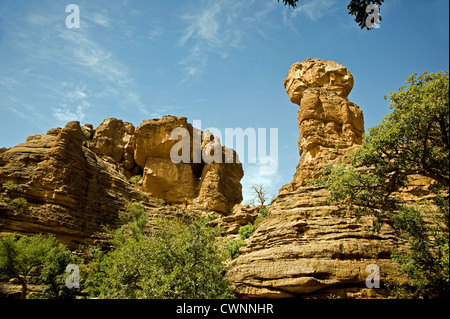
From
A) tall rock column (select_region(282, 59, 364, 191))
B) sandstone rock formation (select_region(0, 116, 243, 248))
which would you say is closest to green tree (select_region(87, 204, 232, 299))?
sandstone rock formation (select_region(0, 116, 243, 248))

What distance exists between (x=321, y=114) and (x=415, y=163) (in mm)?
22335

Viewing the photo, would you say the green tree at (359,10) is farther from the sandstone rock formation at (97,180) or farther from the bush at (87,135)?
the bush at (87,135)

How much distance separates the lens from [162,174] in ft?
162

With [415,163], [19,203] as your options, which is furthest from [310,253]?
[19,203]

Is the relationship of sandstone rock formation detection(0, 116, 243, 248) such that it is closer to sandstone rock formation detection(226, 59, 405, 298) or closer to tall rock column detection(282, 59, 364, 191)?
tall rock column detection(282, 59, 364, 191)

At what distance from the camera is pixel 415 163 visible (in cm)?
1420

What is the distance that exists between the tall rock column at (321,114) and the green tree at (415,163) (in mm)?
13597

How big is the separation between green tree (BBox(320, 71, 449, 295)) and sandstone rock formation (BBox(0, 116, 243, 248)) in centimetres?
2944

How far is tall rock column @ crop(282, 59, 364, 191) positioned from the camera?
33.1 metres

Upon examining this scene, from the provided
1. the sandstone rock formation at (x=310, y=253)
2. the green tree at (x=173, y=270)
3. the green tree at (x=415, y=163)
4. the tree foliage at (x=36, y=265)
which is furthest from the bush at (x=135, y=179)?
the green tree at (x=415, y=163)

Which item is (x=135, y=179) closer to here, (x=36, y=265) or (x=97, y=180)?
(x=97, y=180)

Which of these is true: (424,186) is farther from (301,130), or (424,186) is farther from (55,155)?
(55,155)

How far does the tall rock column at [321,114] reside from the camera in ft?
109

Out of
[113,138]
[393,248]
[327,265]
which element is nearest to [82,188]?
[113,138]
